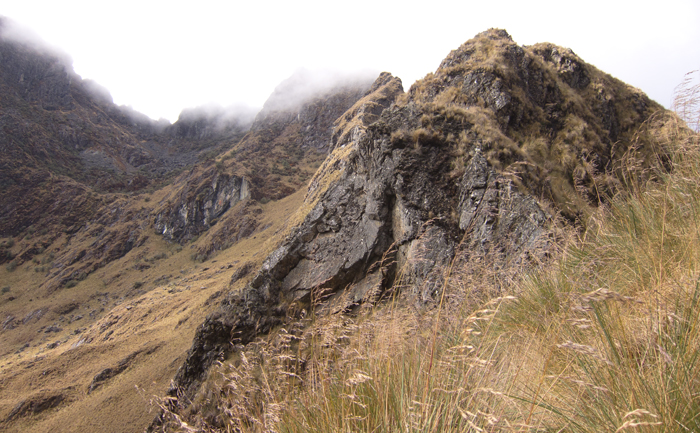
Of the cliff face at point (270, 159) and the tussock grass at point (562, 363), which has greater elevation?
the cliff face at point (270, 159)

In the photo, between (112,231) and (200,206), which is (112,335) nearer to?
(200,206)

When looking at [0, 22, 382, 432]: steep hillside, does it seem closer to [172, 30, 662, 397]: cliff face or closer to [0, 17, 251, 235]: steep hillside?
[0, 17, 251, 235]: steep hillside

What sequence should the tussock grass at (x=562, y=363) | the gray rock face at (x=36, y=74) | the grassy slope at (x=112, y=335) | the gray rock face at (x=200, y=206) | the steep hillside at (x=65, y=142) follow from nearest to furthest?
the tussock grass at (x=562, y=363)
the grassy slope at (x=112, y=335)
the gray rock face at (x=200, y=206)
the steep hillside at (x=65, y=142)
the gray rock face at (x=36, y=74)

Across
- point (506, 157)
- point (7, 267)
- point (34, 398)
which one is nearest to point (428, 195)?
point (506, 157)

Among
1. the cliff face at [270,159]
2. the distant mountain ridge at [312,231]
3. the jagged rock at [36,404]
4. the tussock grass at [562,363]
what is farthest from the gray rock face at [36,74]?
the tussock grass at [562,363]

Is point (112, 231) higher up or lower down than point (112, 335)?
higher up

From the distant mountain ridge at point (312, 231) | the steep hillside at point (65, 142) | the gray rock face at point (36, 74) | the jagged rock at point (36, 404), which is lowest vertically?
the jagged rock at point (36, 404)

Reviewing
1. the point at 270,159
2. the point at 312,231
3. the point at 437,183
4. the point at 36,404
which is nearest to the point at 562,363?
the point at 437,183

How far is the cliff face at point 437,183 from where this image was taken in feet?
21.6

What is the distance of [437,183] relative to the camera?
7.49m

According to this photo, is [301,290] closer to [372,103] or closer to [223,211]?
[372,103]

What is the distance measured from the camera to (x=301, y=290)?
8.69 m

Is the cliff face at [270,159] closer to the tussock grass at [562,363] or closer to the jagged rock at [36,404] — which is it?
the jagged rock at [36,404]

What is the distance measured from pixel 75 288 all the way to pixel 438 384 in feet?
144
